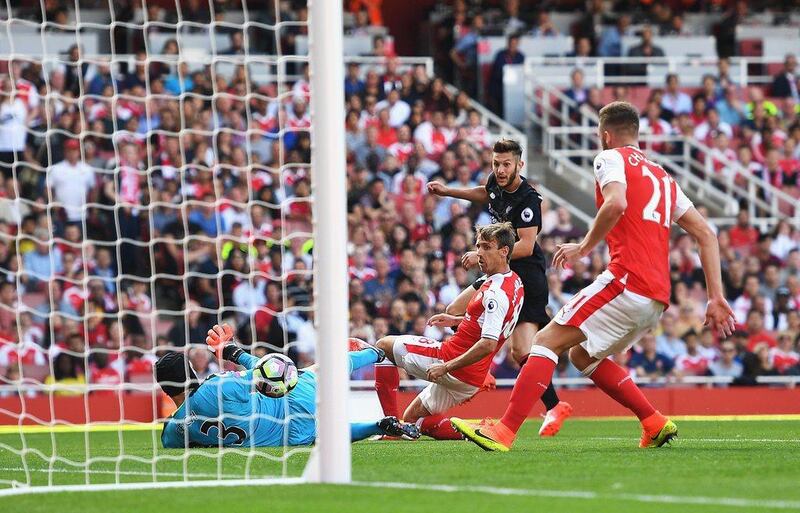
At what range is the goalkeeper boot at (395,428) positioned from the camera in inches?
334

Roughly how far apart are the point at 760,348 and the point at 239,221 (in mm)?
6241

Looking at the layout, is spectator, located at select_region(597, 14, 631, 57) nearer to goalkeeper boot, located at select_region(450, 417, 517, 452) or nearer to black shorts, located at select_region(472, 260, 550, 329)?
black shorts, located at select_region(472, 260, 550, 329)

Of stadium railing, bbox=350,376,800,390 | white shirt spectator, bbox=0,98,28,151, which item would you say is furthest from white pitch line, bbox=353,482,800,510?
white shirt spectator, bbox=0,98,28,151

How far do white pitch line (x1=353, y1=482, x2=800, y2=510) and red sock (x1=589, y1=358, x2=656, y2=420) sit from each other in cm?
256

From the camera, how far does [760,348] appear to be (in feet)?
53.5

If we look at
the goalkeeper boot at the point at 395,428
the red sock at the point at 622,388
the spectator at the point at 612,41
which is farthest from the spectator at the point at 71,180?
the spectator at the point at 612,41

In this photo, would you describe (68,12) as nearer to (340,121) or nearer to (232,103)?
(232,103)

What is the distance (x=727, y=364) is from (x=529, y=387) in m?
8.77

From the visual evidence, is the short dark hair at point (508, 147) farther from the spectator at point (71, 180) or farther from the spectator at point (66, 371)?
the spectator at point (71, 180)

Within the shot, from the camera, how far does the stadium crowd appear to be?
14297 millimetres

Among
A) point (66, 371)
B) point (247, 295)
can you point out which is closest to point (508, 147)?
point (247, 295)

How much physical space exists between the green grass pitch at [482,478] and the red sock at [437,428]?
26 centimetres

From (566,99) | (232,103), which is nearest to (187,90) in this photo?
(232,103)

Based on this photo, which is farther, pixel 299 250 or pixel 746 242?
pixel 746 242
